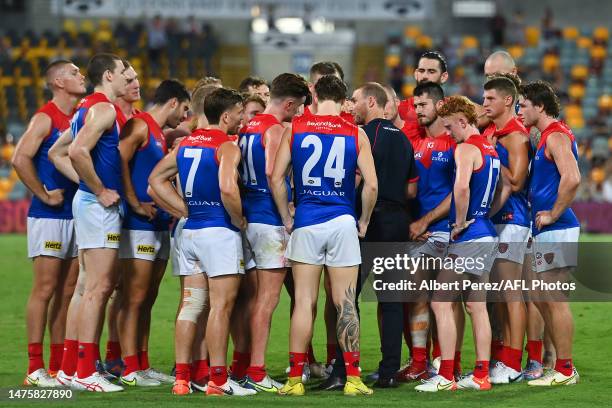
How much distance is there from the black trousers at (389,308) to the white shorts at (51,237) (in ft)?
7.75

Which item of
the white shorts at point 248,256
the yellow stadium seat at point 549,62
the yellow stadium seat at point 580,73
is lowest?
the white shorts at point 248,256

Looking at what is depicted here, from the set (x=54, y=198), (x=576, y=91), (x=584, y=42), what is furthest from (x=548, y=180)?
(x=584, y=42)

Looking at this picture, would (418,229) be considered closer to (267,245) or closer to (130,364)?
(267,245)

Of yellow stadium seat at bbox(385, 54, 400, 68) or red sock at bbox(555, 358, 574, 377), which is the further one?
yellow stadium seat at bbox(385, 54, 400, 68)

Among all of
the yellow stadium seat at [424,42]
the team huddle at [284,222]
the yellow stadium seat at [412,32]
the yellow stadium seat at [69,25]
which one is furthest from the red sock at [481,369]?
the yellow stadium seat at [69,25]

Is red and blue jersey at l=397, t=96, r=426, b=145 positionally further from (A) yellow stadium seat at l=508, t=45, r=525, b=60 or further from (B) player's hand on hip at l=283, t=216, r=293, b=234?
(A) yellow stadium seat at l=508, t=45, r=525, b=60

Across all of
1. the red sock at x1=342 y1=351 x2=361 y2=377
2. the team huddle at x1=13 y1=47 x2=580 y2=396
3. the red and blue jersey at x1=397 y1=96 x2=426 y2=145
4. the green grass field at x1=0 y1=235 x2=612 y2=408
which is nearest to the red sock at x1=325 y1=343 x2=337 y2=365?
the team huddle at x1=13 y1=47 x2=580 y2=396

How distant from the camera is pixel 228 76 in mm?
30609

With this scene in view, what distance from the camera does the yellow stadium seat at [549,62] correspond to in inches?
1212

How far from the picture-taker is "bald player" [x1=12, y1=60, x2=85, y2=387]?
8359mm

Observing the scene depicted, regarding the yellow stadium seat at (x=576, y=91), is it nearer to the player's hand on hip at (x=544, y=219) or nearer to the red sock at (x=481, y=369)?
the player's hand on hip at (x=544, y=219)

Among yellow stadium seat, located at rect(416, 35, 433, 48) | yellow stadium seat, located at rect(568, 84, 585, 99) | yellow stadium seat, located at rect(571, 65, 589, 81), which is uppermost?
yellow stadium seat, located at rect(416, 35, 433, 48)

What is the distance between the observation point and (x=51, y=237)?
8375 mm

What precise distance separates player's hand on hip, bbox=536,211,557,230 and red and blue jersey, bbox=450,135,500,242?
438mm
